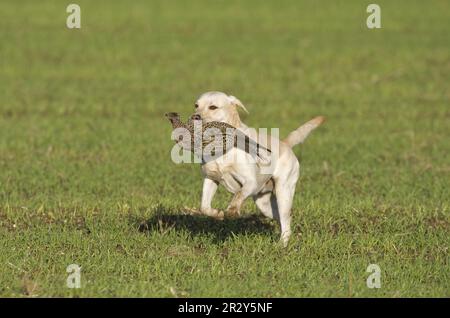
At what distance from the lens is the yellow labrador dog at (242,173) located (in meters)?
8.99

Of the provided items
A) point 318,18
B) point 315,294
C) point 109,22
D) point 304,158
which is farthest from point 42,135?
point 318,18

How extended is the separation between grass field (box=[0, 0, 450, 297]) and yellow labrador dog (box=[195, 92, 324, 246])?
418 mm

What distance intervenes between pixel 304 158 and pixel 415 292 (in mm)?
6366

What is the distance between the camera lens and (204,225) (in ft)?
33.7

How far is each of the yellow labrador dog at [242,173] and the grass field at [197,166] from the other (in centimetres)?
42

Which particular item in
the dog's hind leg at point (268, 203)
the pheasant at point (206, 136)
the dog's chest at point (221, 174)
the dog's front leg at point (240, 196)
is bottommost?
the dog's hind leg at point (268, 203)

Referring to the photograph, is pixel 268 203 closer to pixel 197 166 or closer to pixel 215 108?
pixel 215 108

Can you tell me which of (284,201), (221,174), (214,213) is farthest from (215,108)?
(284,201)

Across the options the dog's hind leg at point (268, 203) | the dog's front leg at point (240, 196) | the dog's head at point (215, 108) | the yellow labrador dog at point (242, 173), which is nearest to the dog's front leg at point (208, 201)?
the yellow labrador dog at point (242, 173)

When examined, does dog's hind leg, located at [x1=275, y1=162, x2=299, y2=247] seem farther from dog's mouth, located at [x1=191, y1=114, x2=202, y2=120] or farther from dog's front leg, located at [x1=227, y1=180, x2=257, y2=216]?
dog's mouth, located at [x1=191, y1=114, x2=202, y2=120]

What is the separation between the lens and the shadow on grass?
987 centimetres

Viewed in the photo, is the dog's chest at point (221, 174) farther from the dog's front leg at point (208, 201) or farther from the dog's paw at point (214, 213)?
the dog's paw at point (214, 213)

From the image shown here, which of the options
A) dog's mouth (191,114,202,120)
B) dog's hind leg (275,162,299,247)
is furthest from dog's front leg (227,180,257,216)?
dog's mouth (191,114,202,120)

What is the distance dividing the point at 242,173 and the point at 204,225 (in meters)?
1.42
